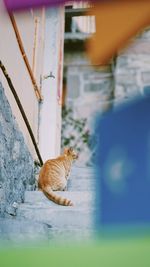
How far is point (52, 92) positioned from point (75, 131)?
30 cm

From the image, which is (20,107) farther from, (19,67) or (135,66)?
(135,66)

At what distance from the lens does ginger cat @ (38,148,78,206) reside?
1.90m

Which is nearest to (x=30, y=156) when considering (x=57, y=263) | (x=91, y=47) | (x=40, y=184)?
(x=40, y=184)

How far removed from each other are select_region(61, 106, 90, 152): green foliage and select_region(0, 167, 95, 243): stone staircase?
1.02 ft

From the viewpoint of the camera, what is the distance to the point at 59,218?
5.07 feet

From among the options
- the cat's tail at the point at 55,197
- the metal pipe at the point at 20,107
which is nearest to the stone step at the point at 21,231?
the cat's tail at the point at 55,197

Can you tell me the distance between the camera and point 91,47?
5.90 ft

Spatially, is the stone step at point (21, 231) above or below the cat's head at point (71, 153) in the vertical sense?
below

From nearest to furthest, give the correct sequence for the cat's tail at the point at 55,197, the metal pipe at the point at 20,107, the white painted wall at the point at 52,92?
the cat's tail at the point at 55,197 < the metal pipe at the point at 20,107 < the white painted wall at the point at 52,92

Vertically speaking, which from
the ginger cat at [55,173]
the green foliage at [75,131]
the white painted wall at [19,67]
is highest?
the white painted wall at [19,67]

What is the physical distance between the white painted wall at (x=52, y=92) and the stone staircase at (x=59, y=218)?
310 mm

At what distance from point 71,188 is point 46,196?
0.60 ft

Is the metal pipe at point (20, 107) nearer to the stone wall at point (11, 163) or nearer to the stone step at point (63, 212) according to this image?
the stone wall at point (11, 163)

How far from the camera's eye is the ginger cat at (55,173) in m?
1.90
